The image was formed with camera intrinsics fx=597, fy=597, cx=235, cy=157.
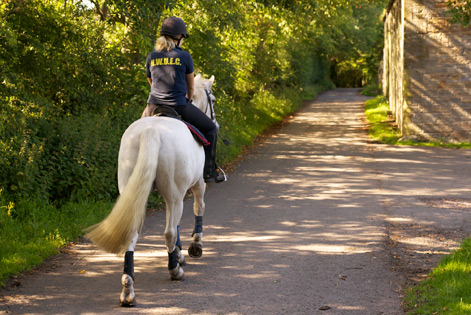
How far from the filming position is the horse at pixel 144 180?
219 inches

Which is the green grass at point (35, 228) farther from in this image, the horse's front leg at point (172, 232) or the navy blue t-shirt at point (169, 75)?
the navy blue t-shirt at point (169, 75)

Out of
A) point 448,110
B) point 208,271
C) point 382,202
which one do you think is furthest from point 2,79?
point 448,110

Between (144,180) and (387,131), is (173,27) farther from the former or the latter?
(387,131)

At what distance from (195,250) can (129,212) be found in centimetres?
198

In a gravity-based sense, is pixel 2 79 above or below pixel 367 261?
above

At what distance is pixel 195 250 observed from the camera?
7359mm

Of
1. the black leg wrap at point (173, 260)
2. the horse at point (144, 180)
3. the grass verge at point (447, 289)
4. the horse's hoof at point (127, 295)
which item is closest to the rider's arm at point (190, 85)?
the horse at point (144, 180)

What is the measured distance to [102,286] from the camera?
20.5ft

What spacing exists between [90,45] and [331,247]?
26.7ft

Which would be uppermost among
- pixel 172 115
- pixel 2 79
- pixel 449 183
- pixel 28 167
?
pixel 2 79

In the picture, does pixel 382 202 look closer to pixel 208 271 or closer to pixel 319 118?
pixel 208 271

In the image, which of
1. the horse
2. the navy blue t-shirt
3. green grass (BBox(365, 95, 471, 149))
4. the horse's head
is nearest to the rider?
the navy blue t-shirt

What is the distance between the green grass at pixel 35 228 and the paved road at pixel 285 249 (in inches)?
8.9

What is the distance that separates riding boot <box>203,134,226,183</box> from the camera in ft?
23.6
